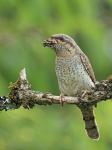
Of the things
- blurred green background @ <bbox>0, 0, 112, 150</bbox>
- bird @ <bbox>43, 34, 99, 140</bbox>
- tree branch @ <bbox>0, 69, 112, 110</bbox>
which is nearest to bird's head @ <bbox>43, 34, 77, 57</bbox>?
bird @ <bbox>43, 34, 99, 140</bbox>

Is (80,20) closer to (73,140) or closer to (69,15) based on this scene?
(69,15)

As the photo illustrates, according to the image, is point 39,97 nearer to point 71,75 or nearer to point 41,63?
point 71,75

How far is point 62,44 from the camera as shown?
404 inches

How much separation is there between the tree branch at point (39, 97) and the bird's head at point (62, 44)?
84cm

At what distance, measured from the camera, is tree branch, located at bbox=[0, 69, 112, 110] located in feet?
29.5

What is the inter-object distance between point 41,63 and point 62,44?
1.56 meters

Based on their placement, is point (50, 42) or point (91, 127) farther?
point (91, 127)

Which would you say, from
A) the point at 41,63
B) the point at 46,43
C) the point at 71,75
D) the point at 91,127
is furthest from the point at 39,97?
the point at 41,63

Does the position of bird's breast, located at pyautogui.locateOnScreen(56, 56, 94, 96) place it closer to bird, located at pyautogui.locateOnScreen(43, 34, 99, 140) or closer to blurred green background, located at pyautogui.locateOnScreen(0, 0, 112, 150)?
bird, located at pyautogui.locateOnScreen(43, 34, 99, 140)

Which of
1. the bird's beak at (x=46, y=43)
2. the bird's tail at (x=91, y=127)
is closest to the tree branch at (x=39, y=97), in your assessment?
the bird's beak at (x=46, y=43)

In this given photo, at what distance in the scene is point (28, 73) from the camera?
11.6 metres

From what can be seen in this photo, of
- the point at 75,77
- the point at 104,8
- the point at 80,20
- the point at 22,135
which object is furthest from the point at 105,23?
the point at 75,77

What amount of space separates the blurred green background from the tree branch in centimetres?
180

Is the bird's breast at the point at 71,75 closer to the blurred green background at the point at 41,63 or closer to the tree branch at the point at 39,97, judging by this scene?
the tree branch at the point at 39,97
